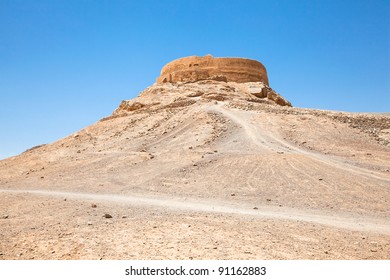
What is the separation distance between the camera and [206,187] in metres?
13.2

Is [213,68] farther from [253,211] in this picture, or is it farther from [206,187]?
[253,211]

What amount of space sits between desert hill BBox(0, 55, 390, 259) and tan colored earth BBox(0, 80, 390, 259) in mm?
49

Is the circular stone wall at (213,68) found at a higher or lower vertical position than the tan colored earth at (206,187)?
higher

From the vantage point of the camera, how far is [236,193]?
12289mm

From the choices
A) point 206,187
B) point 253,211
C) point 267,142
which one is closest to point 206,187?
point 206,187

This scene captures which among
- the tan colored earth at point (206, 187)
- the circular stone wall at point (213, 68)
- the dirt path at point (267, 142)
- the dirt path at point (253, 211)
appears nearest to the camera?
the tan colored earth at point (206, 187)

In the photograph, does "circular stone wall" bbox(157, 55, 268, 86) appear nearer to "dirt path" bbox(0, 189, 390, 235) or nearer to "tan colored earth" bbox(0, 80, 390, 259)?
"tan colored earth" bbox(0, 80, 390, 259)

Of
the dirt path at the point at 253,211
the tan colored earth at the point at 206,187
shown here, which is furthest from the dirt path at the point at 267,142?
the dirt path at the point at 253,211

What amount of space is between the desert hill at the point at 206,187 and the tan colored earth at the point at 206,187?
5 centimetres

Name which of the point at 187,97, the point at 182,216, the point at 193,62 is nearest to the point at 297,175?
the point at 182,216

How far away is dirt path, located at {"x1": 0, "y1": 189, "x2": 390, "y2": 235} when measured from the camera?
834cm

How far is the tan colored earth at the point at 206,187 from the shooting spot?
6.15 meters

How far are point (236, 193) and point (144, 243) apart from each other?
672 centimetres

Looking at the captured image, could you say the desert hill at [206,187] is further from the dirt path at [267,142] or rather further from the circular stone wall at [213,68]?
the circular stone wall at [213,68]
